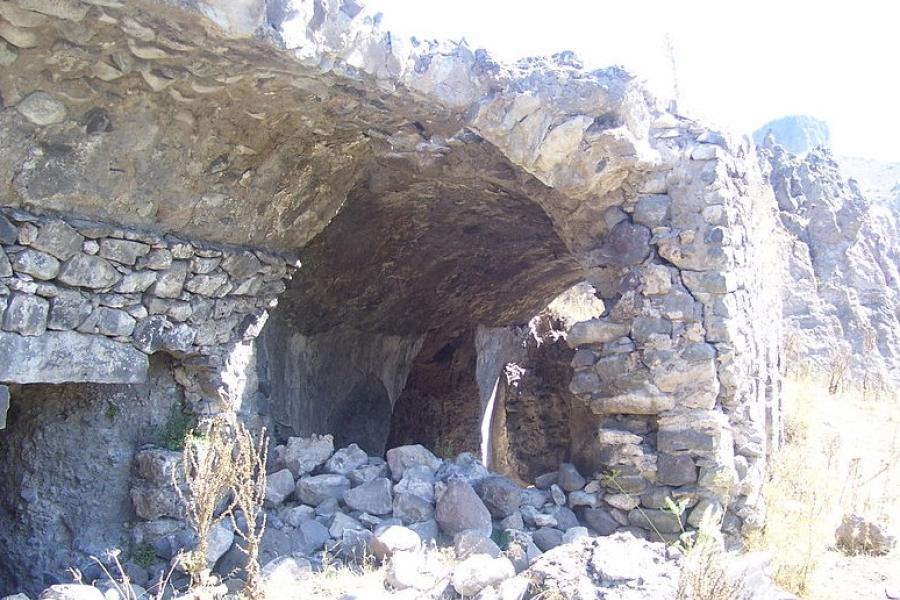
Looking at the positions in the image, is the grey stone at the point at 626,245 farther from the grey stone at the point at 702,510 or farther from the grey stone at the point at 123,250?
the grey stone at the point at 123,250

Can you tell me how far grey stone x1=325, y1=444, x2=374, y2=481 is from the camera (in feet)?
15.4

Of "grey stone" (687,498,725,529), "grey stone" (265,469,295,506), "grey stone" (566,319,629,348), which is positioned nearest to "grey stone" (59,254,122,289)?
"grey stone" (265,469,295,506)

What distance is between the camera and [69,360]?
356cm

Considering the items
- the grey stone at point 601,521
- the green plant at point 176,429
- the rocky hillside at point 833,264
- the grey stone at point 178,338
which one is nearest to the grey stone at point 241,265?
the grey stone at point 178,338

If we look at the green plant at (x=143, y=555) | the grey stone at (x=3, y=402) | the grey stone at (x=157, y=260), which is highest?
the grey stone at (x=157, y=260)

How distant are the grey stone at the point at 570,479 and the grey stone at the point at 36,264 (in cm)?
314

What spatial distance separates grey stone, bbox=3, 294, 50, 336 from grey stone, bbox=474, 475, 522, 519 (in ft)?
8.26

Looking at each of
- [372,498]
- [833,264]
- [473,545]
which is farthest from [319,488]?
[833,264]

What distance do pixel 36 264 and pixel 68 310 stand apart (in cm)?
27

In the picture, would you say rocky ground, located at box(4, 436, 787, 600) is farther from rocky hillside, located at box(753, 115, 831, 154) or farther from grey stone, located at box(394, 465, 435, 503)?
rocky hillside, located at box(753, 115, 831, 154)

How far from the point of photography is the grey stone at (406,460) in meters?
4.64

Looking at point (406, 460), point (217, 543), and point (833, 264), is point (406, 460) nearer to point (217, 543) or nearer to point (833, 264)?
point (217, 543)

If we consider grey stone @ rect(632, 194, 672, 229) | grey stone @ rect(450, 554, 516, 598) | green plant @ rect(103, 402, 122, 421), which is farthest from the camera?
grey stone @ rect(632, 194, 672, 229)

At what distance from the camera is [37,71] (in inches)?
122
